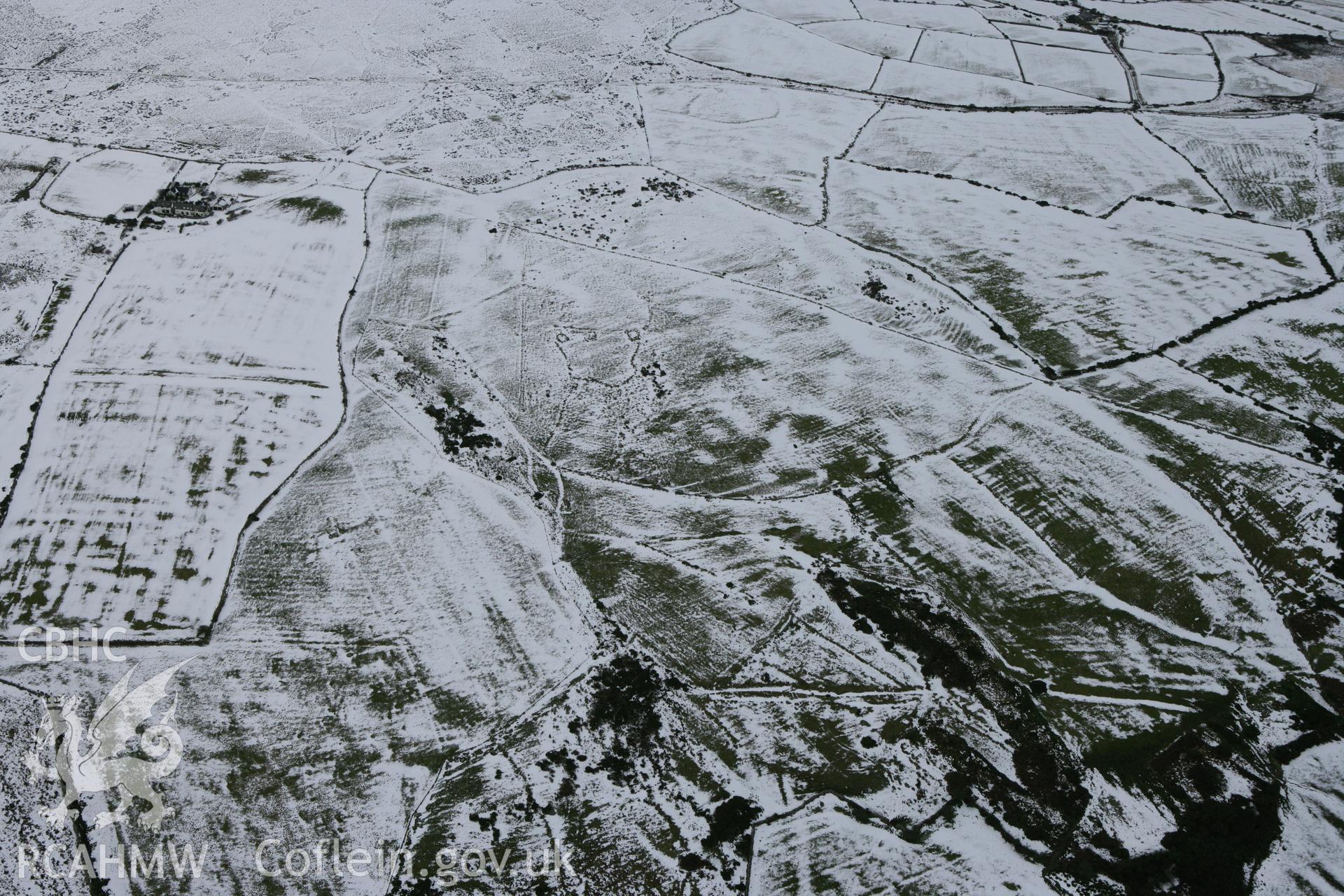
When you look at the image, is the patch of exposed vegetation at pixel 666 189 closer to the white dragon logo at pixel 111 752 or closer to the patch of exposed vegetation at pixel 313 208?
the patch of exposed vegetation at pixel 313 208

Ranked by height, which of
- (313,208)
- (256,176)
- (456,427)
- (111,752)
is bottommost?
(111,752)

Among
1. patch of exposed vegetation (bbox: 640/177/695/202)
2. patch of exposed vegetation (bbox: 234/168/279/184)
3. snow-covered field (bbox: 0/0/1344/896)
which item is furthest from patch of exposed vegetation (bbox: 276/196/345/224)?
patch of exposed vegetation (bbox: 640/177/695/202)

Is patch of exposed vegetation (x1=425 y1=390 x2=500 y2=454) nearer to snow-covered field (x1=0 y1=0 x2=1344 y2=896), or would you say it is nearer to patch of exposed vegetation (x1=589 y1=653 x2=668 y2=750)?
snow-covered field (x1=0 y1=0 x2=1344 y2=896)

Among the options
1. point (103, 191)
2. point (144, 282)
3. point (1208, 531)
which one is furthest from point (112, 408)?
point (1208, 531)

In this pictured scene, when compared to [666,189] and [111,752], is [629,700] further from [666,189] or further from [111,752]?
[666,189]

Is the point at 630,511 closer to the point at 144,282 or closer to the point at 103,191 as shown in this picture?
the point at 144,282

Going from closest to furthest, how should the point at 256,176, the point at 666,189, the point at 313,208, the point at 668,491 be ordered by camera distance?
the point at 668,491 < the point at 313,208 < the point at 256,176 < the point at 666,189

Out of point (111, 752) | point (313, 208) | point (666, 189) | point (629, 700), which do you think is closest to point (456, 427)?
point (629, 700)
